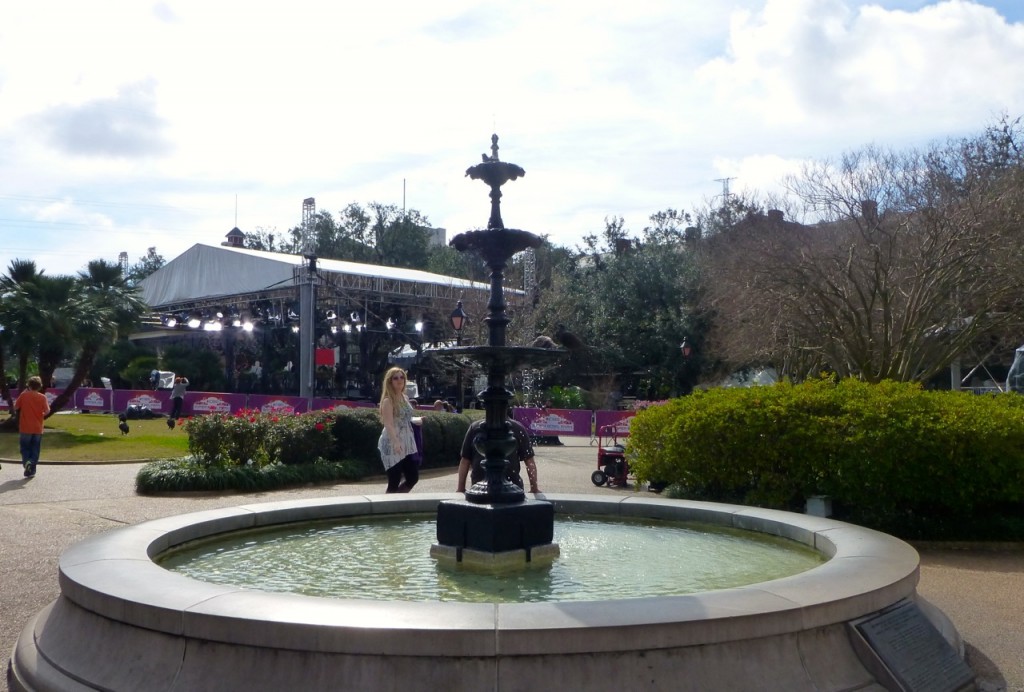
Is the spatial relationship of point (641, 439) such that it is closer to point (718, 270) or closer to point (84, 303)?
point (718, 270)

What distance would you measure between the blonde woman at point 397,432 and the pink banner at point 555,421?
15.2 m

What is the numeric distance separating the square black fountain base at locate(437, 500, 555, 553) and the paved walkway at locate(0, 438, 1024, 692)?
2.89 m

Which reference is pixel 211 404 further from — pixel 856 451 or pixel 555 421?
pixel 856 451

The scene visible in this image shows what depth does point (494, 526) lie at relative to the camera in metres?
6.59

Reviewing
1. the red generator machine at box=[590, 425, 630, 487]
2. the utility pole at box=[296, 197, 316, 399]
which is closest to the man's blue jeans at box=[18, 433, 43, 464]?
the red generator machine at box=[590, 425, 630, 487]

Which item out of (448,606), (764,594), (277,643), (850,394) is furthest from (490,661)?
(850,394)

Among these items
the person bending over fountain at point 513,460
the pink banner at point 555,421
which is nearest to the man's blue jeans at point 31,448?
the person bending over fountain at point 513,460

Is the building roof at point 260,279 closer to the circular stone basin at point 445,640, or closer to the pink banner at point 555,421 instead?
the pink banner at point 555,421

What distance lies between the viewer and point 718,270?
30328 millimetres

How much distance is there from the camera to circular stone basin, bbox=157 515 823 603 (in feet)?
19.8

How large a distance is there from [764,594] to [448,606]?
60.2 inches

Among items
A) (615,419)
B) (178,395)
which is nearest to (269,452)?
(615,419)

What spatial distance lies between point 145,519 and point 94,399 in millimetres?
28984

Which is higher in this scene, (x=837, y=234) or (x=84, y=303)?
(x=837, y=234)
